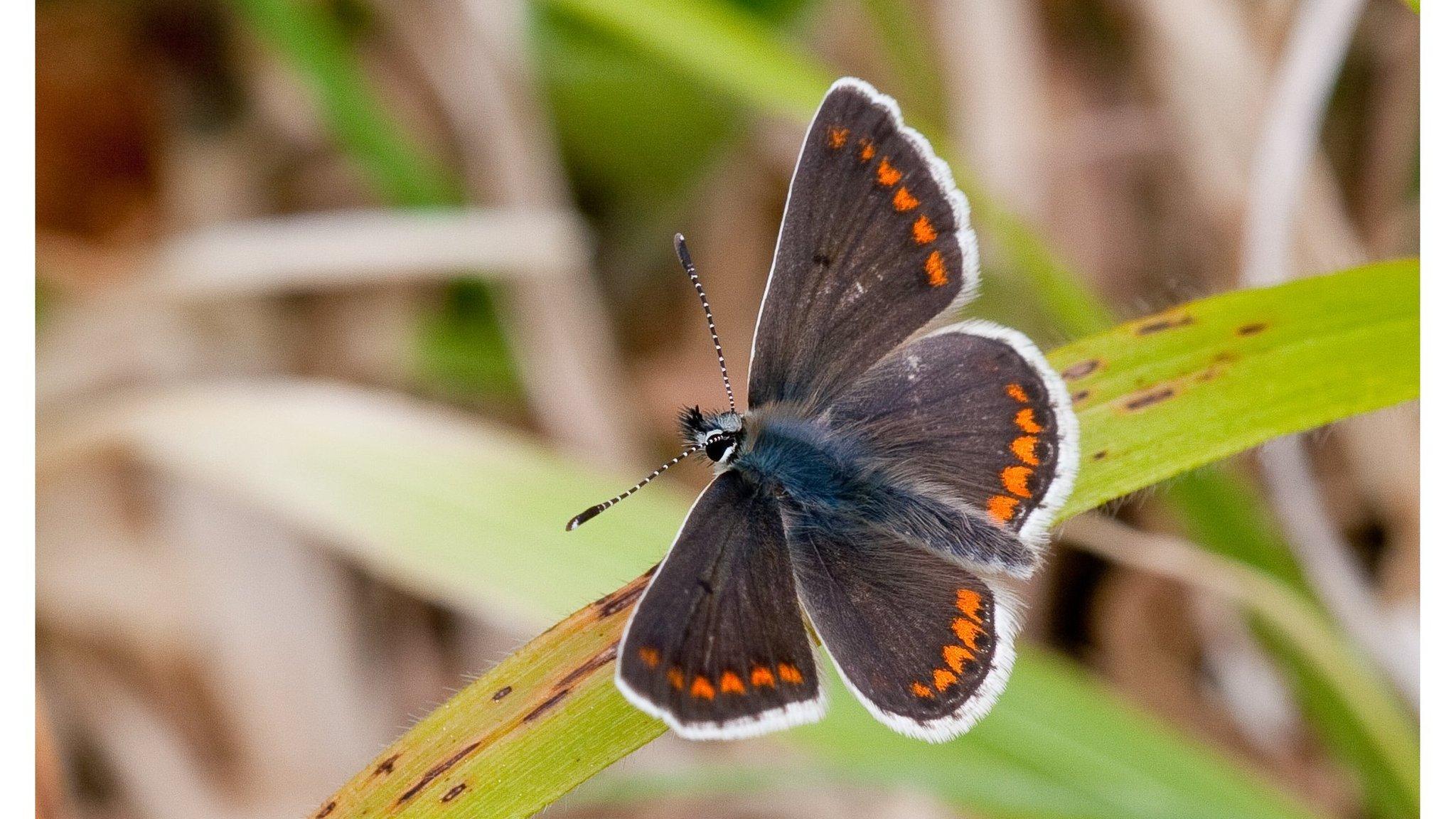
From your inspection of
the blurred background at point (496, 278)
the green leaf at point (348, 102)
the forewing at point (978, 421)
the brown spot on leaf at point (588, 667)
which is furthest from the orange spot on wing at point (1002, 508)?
the green leaf at point (348, 102)

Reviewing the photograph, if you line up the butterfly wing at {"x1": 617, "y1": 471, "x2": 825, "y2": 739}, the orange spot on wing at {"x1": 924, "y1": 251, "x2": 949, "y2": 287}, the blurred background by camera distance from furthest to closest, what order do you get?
the blurred background < the orange spot on wing at {"x1": 924, "y1": 251, "x2": 949, "y2": 287} < the butterfly wing at {"x1": 617, "y1": 471, "x2": 825, "y2": 739}

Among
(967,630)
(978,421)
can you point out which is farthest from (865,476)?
(967,630)

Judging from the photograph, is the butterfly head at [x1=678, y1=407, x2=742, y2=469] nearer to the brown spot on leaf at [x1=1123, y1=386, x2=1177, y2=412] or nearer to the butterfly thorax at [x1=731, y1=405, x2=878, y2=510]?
the butterfly thorax at [x1=731, y1=405, x2=878, y2=510]

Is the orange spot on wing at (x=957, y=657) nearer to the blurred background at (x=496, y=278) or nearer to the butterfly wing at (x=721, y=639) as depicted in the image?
the butterfly wing at (x=721, y=639)

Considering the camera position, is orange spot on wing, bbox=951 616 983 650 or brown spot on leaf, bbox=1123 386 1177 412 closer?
orange spot on wing, bbox=951 616 983 650

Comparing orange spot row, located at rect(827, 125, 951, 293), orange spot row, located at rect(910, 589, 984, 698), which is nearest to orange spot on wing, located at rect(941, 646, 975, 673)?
orange spot row, located at rect(910, 589, 984, 698)

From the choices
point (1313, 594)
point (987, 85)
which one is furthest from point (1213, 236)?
point (1313, 594)
